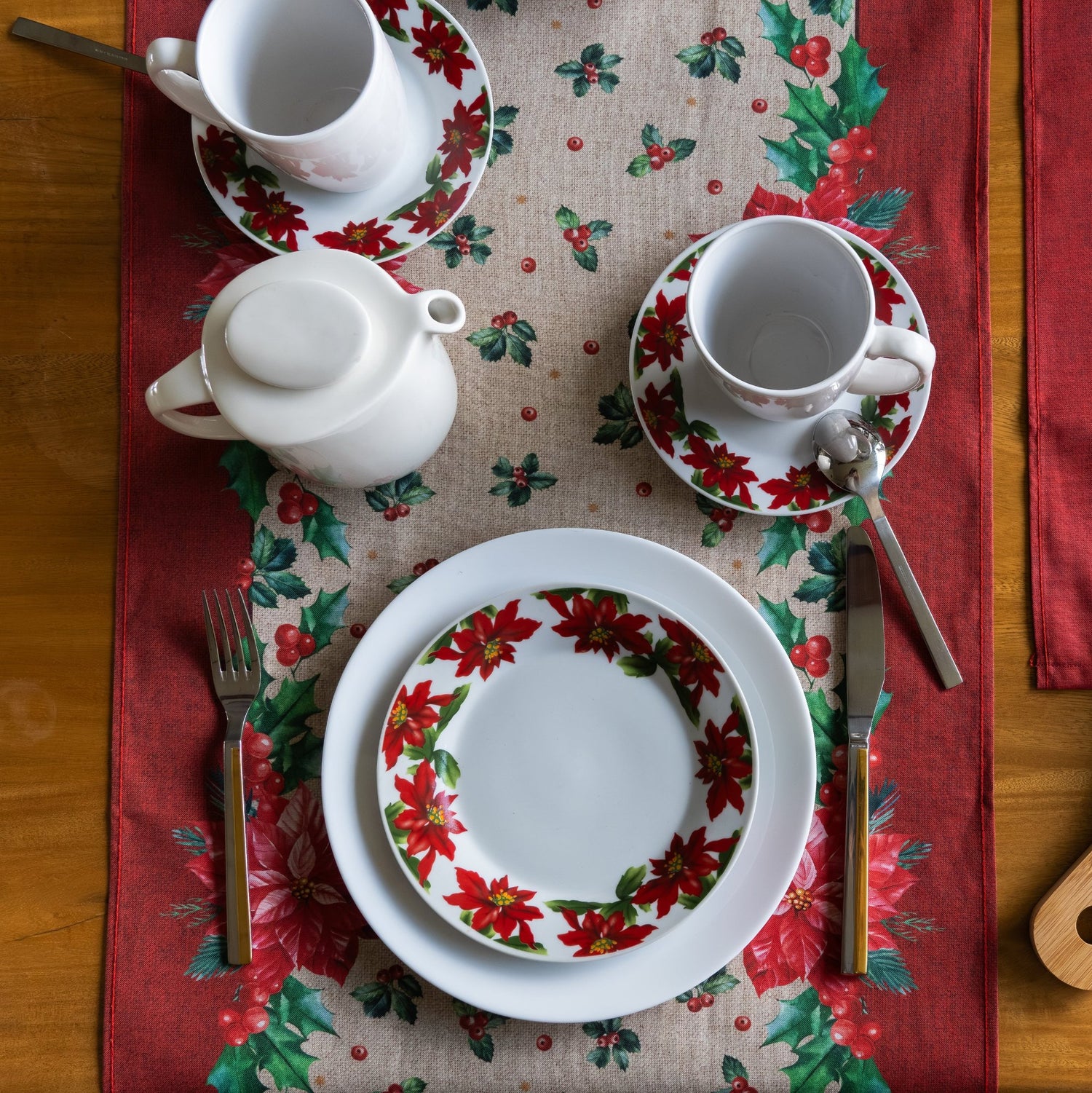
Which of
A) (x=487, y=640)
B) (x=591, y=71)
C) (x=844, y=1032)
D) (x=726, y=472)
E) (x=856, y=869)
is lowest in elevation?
(x=844, y=1032)

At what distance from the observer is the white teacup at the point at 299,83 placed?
24.6 inches

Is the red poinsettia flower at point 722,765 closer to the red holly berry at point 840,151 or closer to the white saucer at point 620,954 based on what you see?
the white saucer at point 620,954

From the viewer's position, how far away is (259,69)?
2.22ft

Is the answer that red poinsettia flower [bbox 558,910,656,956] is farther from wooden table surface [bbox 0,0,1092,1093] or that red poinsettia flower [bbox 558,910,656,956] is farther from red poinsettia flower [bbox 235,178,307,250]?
red poinsettia flower [bbox 235,178,307,250]

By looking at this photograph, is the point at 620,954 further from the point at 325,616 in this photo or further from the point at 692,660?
the point at 325,616

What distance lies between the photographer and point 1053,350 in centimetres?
74

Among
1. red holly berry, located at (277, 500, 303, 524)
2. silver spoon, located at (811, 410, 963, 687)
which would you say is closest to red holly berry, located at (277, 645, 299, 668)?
red holly berry, located at (277, 500, 303, 524)

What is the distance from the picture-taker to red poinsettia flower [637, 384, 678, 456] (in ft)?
2.30

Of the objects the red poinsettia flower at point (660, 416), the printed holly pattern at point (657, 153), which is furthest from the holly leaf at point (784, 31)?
the red poinsettia flower at point (660, 416)

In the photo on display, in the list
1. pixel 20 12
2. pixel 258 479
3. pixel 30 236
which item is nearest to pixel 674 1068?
pixel 258 479

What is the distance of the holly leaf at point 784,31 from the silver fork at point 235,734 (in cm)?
64

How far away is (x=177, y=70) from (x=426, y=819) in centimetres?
58

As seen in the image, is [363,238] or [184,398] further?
[363,238]

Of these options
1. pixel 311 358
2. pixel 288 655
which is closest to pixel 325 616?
pixel 288 655
